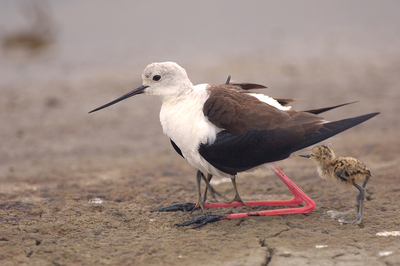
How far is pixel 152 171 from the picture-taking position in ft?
20.3

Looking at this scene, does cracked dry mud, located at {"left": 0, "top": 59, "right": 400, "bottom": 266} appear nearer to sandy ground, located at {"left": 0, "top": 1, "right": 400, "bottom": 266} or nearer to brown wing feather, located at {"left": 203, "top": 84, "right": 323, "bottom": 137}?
sandy ground, located at {"left": 0, "top": 1, "right": 400, "bottom": 266}

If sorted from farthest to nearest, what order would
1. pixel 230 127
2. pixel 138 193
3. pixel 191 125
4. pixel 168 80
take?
pixel 138 193 < pixel 168 80 < pixel 191 125 < pixel 230 127

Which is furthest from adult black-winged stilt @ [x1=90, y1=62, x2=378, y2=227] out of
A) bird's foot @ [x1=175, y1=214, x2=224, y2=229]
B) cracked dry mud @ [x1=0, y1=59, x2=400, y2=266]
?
cracked dry mud @ [x1=0, y1=59, x2=400, y2=266]

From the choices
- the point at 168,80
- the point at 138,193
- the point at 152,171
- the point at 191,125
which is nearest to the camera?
the point at 191,125

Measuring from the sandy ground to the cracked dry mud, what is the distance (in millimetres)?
18

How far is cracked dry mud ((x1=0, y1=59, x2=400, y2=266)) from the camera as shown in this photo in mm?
3361

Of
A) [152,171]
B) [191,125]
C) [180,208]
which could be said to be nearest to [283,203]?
[180,208]

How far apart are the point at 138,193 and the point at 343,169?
2402 millimetres

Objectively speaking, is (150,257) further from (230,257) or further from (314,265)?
(314,265)

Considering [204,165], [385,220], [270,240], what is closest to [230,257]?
[270,240]

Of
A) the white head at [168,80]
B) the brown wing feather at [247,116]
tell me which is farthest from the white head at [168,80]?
the brown wing feather at [247,116]

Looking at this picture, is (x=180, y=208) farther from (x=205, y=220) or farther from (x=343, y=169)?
(x=343, y=169)

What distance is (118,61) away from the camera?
37.2 feet

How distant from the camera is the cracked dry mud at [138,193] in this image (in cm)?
336
